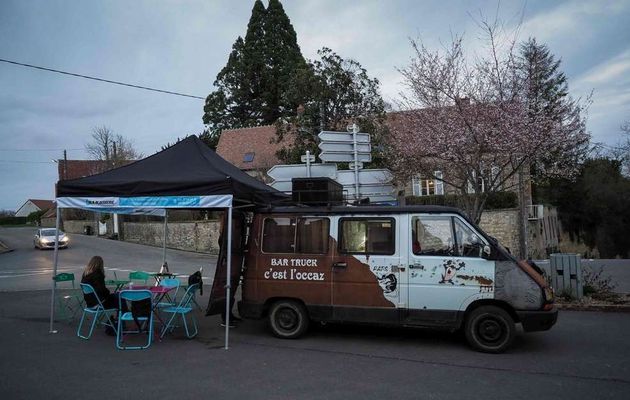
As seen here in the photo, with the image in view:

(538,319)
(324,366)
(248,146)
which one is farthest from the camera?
(248,146)

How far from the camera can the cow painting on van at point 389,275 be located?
679 centimetres

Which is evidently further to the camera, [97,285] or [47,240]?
[47,240]

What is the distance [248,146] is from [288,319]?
3560 centimetres

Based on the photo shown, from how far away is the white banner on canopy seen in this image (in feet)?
24.3

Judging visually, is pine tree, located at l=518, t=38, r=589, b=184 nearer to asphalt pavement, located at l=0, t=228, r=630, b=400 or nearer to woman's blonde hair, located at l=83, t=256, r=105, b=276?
asphalt pavement, located at l=0, t=228, r=630, b=400

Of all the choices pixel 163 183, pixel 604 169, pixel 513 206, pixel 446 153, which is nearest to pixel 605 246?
pixel 604 169

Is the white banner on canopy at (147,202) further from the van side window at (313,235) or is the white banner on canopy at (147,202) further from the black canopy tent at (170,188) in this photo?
the van side window at (313,235)

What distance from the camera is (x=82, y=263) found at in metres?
24.5

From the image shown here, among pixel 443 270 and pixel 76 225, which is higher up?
pixel 76 225

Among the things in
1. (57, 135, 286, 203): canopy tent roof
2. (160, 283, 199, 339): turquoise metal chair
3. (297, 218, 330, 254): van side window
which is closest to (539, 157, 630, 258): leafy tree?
(297, 218, 330, 254): van side window

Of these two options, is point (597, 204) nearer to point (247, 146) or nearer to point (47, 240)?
point (247, 146)

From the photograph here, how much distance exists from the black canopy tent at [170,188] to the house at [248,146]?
95.3ft

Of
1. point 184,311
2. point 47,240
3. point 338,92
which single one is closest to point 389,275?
point 184,311

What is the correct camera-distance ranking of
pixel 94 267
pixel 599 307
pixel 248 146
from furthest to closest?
pixel 248 146, pixel 599 307, pixel 94 267
